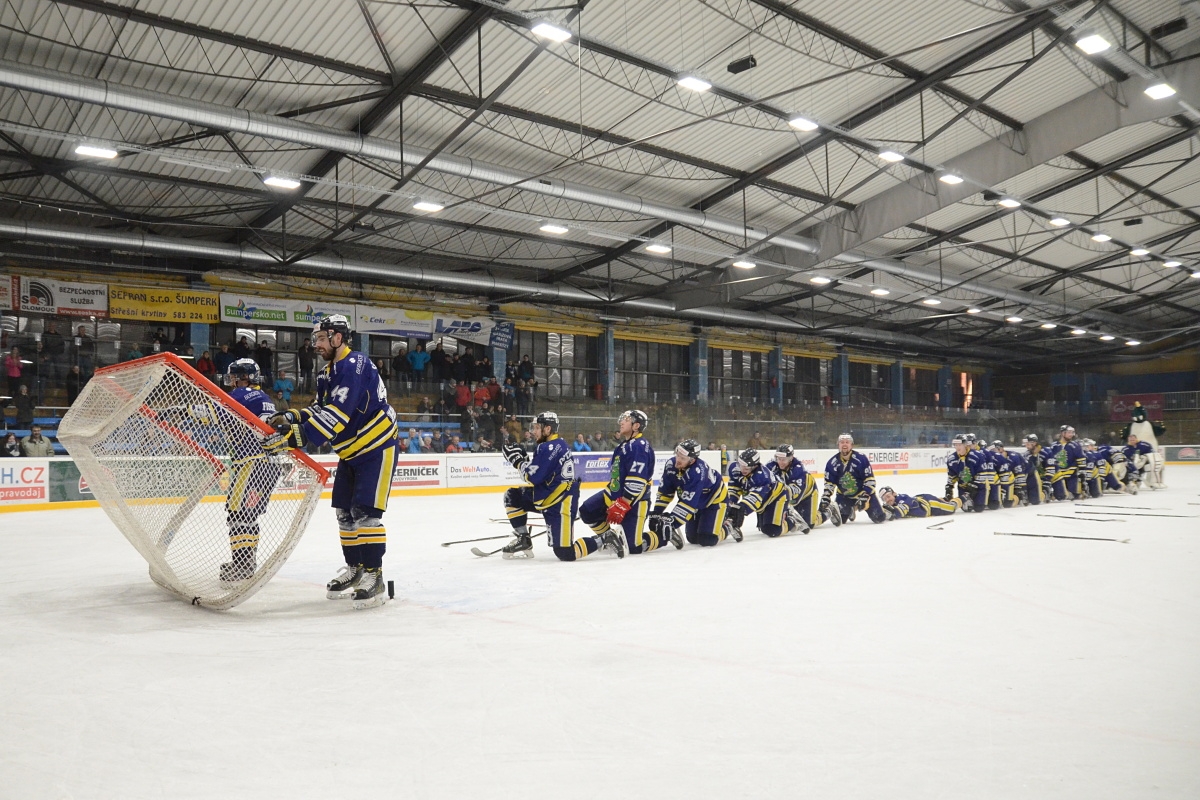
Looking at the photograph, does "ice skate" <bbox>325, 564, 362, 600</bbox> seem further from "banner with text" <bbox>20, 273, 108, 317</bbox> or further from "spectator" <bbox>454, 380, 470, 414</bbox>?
"banner with text" <bbox>20, 273, 108, 317</bbox>

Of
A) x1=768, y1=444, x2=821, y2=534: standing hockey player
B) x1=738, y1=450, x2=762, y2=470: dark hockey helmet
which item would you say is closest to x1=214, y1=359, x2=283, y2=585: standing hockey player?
x1=738, y1=450, x2=762, y2=470: dark hockey helmet

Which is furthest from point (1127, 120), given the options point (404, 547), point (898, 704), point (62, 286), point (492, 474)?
point (62, 286)

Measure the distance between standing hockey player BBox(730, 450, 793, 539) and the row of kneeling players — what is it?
1 centimetres

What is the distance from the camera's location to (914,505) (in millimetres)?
11469

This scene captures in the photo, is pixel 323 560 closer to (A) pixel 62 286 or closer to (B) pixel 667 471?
(B) pixel 667 471

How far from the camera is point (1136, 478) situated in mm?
16234

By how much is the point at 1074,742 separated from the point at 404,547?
248 inches

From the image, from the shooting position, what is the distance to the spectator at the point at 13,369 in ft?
47.9

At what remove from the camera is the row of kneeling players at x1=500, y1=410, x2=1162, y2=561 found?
282 inches

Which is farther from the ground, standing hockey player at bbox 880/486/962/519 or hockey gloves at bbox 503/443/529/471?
hockey gloves at bbox 503/443/529/471

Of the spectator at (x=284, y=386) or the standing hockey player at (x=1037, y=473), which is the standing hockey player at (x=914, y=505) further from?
the spectator at (x=284, y=386)

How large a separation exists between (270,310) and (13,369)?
19.9 ft

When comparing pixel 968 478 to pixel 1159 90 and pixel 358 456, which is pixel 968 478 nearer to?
pixel 1159 90

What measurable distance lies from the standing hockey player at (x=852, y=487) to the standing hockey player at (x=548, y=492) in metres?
4.71
